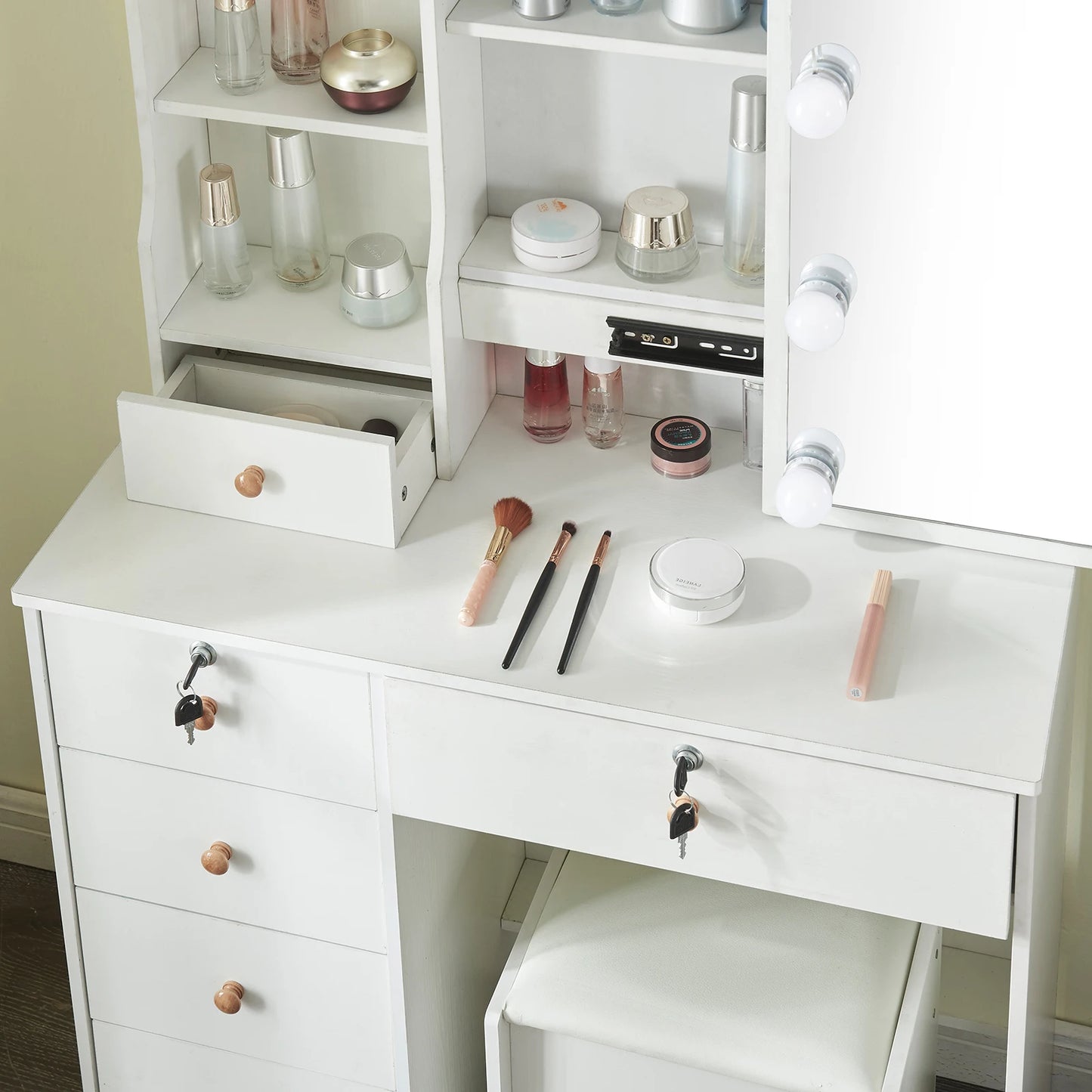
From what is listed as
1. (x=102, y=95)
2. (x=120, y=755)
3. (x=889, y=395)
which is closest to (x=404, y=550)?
(x=120, y=755)

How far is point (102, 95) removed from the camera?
1.66m

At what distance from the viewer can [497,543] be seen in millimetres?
1448

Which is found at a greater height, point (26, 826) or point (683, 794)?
point (683, 794)

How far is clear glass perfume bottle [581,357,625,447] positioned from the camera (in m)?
1.56

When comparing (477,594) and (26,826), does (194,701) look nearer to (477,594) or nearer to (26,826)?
(477,594)

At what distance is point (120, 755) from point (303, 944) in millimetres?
256

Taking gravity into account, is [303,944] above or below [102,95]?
below

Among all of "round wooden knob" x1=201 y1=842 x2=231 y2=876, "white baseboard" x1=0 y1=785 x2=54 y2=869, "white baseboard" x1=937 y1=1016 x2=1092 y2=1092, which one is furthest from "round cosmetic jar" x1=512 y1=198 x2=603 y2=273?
"white baseboard" x1=0 y1=785 x2=54 y2=869

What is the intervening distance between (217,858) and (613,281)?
0.65 metres

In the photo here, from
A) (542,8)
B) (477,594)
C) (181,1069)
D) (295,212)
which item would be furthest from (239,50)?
(181,1069)

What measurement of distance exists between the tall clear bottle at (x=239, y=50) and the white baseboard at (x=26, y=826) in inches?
45.2

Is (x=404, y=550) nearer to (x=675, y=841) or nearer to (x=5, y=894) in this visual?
(x=675, y=841)

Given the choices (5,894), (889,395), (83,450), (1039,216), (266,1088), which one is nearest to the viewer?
(1039,216)

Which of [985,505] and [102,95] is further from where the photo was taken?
[102,95]
